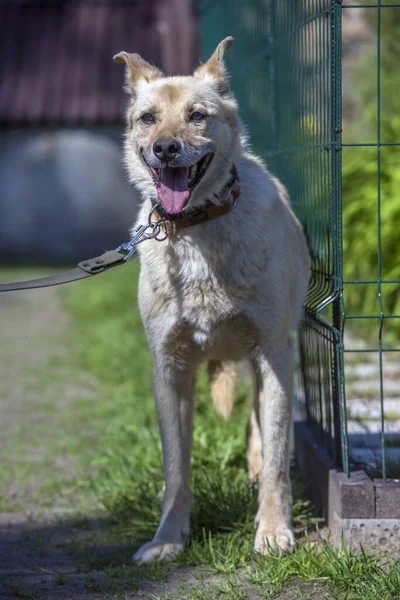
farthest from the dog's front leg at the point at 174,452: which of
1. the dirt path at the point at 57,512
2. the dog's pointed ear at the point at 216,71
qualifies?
the dog's pointed ear at the point at 216,71

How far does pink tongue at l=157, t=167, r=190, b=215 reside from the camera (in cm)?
304

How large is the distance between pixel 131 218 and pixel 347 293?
383 inches

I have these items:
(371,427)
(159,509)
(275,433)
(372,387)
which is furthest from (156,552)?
(372,387)

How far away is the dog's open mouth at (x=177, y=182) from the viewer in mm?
3039

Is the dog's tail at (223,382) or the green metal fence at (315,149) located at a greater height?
the green metal fence at (315,149)

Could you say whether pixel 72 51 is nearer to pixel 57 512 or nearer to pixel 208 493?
pixel 57 512

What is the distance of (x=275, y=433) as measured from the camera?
10.8 ft

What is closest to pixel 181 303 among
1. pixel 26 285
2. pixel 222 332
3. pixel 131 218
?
pixel 222 332

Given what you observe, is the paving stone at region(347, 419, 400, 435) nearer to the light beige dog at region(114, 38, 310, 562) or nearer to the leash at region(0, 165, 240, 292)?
the light beige dog at region(114, 38, 310, 562)

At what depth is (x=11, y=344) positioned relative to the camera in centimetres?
820

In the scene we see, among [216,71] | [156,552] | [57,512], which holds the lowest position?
[57,512]

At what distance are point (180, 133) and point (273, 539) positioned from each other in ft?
5.16

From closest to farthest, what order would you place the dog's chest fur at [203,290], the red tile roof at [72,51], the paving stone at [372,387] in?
the dog's chest fur at [203,290]
the paving stone at [372,387]
the red tile roof at [72,51]

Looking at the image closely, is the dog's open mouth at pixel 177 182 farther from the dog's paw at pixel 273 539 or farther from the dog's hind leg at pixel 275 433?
the dog's paw at pixel 273 539
